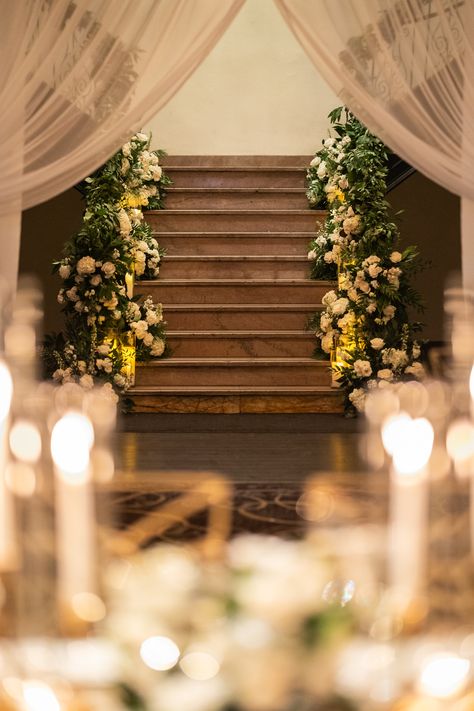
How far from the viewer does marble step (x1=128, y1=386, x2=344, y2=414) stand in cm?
748

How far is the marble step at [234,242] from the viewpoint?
28.5 feet

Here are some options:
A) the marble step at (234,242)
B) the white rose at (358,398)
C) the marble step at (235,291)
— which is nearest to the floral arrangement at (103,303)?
the marble step at (235,291)

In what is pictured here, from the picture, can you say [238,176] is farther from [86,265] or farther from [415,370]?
[415,370]

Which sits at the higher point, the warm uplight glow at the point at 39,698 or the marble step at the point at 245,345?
the marble step at the point at 245,345

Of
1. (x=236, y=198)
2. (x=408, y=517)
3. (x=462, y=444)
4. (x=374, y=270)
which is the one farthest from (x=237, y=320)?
(x=408, y=517)

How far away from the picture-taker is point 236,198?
916 cm

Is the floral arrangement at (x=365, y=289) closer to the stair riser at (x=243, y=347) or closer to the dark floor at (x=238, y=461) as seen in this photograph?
the stair riser at (x=243, y=347)

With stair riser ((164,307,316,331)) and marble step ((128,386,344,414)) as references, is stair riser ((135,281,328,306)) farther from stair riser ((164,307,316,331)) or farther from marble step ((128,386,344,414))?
marble step ((128,386,344,414))

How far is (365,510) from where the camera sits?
3705 mm

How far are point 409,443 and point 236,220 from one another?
735 centimetres

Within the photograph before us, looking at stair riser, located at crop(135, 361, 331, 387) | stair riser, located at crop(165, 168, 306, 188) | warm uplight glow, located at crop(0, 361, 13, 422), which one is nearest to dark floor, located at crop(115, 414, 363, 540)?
stair riser, located at crop(135, 361, 331, 387)

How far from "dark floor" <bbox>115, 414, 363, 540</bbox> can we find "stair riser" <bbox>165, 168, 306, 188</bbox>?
2.76 meters

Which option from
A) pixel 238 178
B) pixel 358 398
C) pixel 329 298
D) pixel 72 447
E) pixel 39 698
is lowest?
pixel 39 698

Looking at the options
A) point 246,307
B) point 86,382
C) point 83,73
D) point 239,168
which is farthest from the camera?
point 239,168
